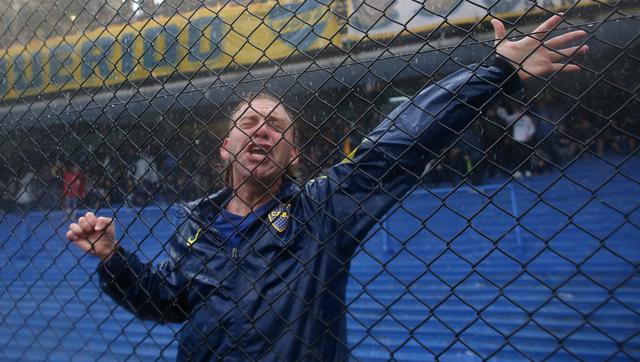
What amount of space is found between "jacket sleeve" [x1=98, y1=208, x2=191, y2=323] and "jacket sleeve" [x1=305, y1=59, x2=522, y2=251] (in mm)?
590

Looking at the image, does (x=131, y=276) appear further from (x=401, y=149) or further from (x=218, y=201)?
(x=401, y=149)

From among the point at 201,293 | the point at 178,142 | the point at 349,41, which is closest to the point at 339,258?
the point at 201,293

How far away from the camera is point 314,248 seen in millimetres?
1473

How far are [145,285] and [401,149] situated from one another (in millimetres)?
992

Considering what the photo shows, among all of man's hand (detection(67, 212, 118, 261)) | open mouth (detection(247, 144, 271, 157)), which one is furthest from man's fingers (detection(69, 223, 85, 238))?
open mouth (detection(247, 144, 271, 157))

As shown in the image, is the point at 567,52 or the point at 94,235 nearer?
the point at 567,52

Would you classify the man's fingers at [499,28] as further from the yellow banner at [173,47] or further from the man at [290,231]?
the yellow banner at [173,47]

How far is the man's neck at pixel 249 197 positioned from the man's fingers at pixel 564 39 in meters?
0.89

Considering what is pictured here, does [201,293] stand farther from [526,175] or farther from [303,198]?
[526,175]

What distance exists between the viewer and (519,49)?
1266 millimetres

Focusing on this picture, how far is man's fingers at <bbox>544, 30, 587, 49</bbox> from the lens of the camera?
1.16 meters

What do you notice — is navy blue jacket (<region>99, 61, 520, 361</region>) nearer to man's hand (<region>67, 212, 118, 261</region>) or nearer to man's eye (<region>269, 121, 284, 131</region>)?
man's eye (<region>269, 121, 284, 131</region>)

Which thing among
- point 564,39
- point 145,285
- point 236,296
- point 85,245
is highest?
point 564,39

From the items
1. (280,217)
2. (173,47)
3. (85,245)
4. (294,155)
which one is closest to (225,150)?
(294,155)
